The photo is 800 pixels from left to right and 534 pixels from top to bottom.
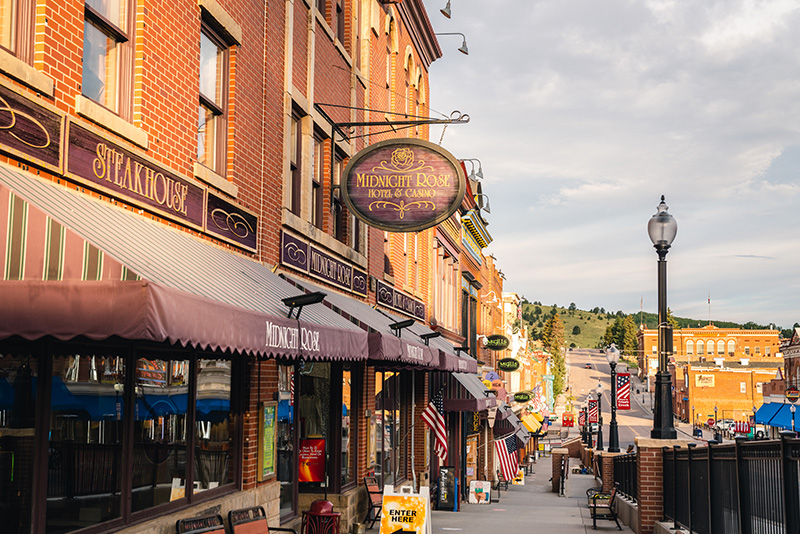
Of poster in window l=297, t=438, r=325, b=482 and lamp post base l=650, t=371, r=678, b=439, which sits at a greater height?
lamp post base l=650, t=371, r=678, b=439

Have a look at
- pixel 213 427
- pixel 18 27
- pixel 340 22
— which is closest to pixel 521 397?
pixel 340 22

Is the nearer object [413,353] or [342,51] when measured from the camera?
[413,353]

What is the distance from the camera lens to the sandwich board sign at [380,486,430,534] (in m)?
11.9

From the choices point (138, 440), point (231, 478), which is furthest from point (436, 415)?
point (138, 440)

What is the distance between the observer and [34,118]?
6.32 m

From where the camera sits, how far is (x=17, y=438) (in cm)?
627

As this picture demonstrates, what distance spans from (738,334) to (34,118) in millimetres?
197099

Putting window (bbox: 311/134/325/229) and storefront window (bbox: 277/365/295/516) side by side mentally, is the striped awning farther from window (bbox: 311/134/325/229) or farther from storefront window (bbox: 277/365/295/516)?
window (bbox: 311/134/325/229)

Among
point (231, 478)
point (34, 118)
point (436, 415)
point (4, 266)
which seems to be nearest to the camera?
point (4, 266)

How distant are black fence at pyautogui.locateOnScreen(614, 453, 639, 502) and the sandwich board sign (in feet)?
18.3

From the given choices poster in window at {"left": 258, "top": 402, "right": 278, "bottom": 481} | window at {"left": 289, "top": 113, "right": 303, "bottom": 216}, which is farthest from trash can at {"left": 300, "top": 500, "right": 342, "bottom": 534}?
window at {"left": 289, "top": 113, "right": 303, "bottom": 216}

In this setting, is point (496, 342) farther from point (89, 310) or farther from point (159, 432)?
point (89, 310)

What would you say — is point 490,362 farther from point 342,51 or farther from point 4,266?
point 4,266

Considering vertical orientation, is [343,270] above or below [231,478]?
above
